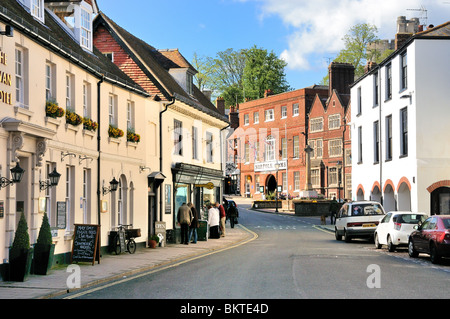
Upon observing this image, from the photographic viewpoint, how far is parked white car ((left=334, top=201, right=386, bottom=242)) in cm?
3147

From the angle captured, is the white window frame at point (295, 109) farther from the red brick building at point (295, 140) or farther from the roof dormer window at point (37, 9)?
the roof dormer window at point (37, 9)

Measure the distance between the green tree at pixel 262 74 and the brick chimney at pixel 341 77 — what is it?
14572 millimetres

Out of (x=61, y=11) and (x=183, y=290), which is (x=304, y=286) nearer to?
(x=183, y=290)

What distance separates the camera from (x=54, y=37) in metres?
21.6

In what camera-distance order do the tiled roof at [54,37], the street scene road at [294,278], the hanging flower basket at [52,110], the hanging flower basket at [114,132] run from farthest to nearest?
the hanging flower basket at [114,132]
the hanging flower basket at [52,110]
the tiled roof at [54,37]
the street scene road at [294,278]

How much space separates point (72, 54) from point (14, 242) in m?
7.57

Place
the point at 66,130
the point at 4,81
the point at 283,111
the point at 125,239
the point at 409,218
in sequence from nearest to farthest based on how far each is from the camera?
the point at 4,81 → the point at 66,130 → the point at 125,239 → the point at 409,218 → the point at 283,111

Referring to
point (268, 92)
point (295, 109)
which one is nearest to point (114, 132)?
point (295, 109)

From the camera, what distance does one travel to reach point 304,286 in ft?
47.3

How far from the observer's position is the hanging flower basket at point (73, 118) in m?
21.8

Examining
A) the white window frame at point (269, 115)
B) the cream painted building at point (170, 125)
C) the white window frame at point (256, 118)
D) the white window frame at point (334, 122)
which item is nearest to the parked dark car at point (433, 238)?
the cream painted building at point (170, 125)

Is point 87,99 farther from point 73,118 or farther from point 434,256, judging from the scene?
point 434,256

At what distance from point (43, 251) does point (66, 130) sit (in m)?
4.83

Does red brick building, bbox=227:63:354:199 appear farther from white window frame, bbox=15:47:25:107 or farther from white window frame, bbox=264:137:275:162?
white window frame, bbox=15:47:25:107
